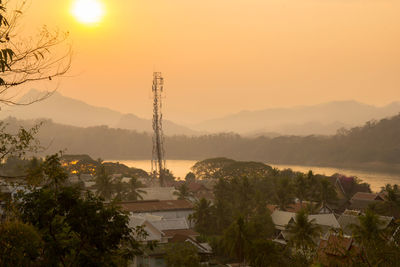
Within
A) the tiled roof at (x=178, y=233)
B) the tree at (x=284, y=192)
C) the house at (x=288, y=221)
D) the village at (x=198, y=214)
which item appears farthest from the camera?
the tree at (x=284, y=192)

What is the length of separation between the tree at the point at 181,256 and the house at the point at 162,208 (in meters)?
14.3

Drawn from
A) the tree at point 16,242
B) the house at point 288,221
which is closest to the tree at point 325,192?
the house at point 288,221

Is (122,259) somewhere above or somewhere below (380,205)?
above

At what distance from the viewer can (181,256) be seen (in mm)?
22422

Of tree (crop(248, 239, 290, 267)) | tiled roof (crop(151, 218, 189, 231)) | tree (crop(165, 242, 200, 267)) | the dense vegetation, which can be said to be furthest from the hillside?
tree (crop(165, 242, 200, 267))

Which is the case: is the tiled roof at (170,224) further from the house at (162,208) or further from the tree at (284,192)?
the tree at (284,192)

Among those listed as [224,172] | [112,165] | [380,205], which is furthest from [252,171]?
[112,165]

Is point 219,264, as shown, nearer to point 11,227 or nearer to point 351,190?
point 11,227

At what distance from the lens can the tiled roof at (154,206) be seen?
3847 centimetres

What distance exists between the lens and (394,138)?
14988 cm

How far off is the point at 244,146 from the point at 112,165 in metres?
113

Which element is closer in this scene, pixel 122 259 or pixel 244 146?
pixel 122 259

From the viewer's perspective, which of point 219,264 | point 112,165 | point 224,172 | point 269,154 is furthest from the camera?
point 269,154

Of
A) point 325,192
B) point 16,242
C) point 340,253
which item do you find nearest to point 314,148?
point 325,192
